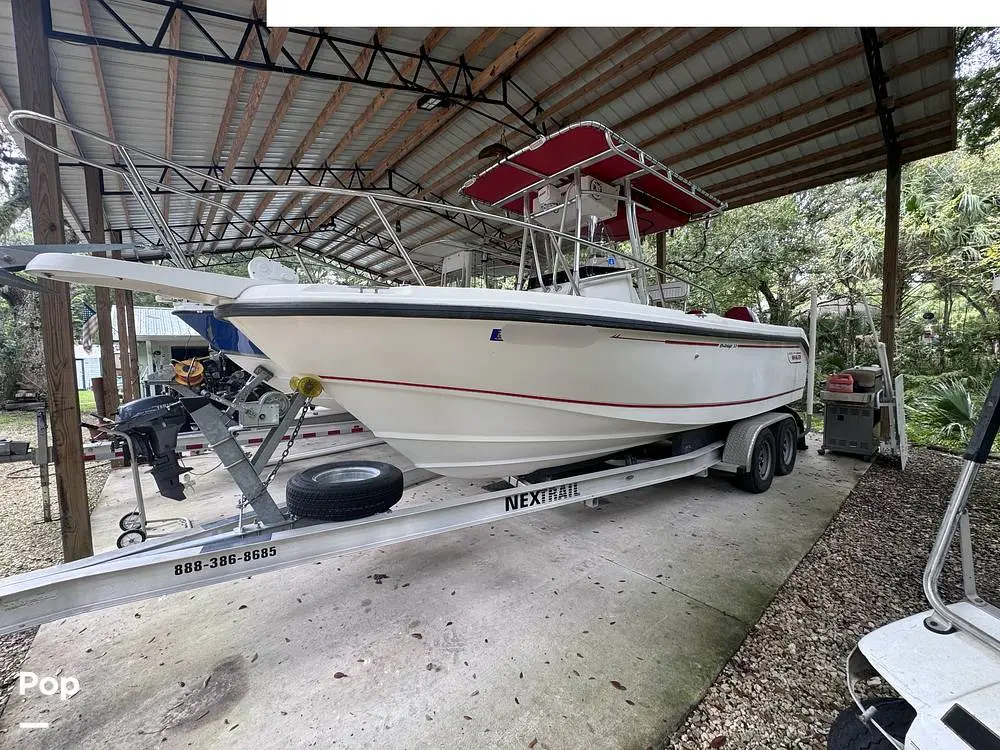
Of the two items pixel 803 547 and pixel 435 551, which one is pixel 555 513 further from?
pixel 803 547

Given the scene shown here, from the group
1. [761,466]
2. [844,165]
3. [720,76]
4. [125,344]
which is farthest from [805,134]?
[125,344]

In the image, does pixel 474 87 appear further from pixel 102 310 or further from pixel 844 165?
pixel 102 310

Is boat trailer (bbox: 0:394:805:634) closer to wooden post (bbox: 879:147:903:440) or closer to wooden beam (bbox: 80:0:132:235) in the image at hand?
wooden beam (bbox: 80:0:132:235)

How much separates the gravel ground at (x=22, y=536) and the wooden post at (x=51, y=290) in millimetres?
531

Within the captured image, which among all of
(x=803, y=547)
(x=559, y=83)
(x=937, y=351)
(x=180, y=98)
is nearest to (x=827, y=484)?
(x=803, y=547)

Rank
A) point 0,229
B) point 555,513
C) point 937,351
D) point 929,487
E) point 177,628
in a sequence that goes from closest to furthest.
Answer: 1. point 177,628
2. point 555,513
3. point 929,487
4. point 937,351
5. point 0,229

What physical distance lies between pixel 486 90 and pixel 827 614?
5.80 m

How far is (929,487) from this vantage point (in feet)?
13.8

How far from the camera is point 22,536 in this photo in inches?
127

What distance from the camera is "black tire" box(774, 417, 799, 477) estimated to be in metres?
4.43

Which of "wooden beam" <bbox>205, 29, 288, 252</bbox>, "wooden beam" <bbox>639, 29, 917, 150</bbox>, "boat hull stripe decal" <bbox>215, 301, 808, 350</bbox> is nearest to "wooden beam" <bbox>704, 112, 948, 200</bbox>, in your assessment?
"wooden beam" <bbox>639, 29, 917, 150</bbox>

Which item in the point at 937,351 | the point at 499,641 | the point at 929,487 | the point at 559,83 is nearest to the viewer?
the point at 499,641

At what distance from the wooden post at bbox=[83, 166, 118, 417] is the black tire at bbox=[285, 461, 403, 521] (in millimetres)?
5606

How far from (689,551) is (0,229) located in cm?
1898
